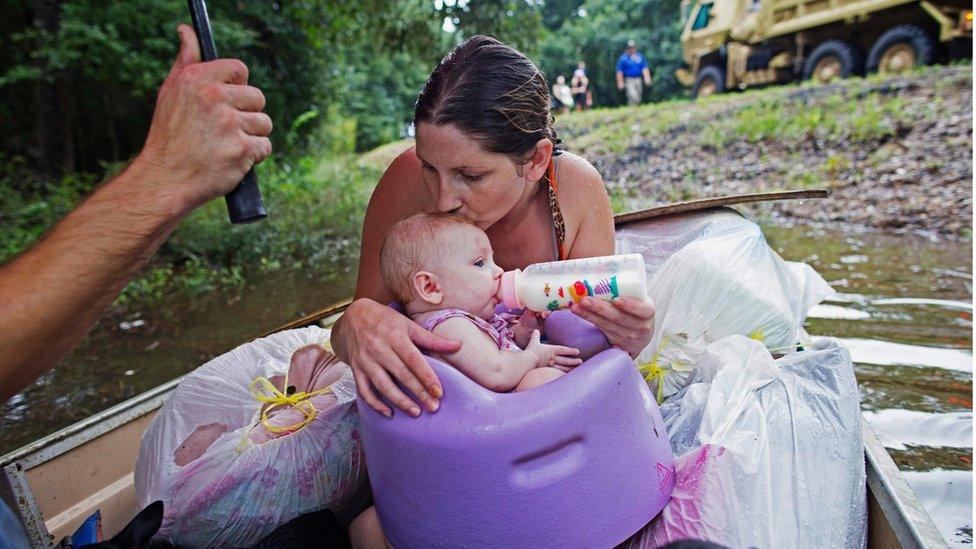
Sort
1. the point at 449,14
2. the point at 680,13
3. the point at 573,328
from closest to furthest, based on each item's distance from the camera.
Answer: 1. the point at 573,328
2. the point at 449,14
3. the point at 680,13

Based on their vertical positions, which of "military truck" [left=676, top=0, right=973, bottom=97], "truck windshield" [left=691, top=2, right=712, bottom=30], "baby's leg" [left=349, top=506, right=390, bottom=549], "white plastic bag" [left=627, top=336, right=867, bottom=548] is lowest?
"baby's leg" [left=349, top=506, right=390, bottom=549]

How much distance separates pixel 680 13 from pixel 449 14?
14.5 metres

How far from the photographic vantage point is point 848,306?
3961mm

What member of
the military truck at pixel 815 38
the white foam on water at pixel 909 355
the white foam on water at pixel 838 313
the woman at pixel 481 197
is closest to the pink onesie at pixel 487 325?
the woman at pixel 481 197

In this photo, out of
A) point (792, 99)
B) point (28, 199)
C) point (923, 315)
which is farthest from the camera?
point (792, 99)

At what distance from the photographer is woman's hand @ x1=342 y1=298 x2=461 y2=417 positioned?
1238mm

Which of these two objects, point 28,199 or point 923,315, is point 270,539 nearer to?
point 923,315

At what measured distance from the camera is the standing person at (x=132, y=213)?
1.01m

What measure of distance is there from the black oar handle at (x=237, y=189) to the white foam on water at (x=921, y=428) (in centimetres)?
240

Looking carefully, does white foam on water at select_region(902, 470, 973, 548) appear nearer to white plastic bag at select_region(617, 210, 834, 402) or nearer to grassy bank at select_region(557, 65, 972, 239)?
white plastic bag at select_region(617, 210, 834, 402)

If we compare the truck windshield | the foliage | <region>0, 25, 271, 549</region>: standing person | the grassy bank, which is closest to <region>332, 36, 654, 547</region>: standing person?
<region>0, 25, 271, 549</region>: standing person

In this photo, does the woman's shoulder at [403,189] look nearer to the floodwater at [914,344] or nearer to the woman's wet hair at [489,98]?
the woman's wet hair at [489,98]

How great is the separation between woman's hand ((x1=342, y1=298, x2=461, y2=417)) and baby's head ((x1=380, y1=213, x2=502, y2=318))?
0.11m

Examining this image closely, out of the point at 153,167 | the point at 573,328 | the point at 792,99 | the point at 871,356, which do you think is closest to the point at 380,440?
the point at 573,328
